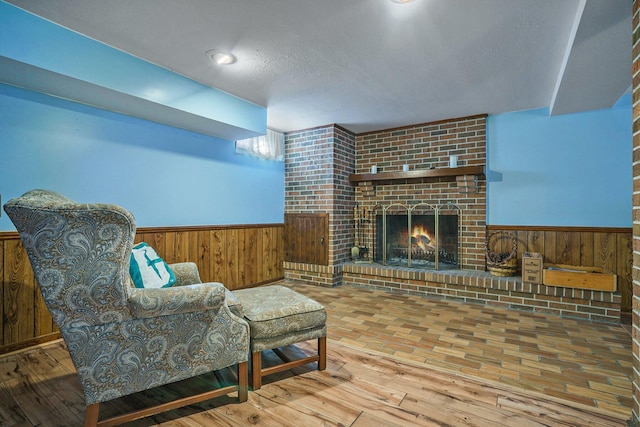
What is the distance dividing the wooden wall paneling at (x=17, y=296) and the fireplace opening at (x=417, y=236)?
349 cm

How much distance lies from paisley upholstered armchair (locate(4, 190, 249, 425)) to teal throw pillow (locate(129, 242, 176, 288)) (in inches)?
18.7

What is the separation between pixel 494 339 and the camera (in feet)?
7.73

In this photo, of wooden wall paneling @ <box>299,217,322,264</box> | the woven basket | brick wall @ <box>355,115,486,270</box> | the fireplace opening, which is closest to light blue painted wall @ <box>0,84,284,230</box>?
wooden wall paneling @ <box>299,217,322,264</box>

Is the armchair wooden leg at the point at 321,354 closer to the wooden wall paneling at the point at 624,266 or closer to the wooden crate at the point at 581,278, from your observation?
the wooden crate at the point at 581,278

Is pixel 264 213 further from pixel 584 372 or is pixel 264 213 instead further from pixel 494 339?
pixel 584 372

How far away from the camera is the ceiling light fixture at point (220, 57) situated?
2240 mm

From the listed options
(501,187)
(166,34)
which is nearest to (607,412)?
(501,187)

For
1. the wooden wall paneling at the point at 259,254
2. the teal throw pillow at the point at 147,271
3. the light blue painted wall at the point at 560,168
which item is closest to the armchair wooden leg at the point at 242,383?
the teal throw pillow at the point at 147,271

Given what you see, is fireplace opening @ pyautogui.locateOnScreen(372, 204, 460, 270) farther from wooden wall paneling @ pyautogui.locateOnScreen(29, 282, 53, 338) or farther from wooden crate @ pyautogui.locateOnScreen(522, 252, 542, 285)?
wooden wall paneling @ pyautogui.locateOnScreen(29, 282, 53, 338)

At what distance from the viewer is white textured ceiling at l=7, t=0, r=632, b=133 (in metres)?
1.76

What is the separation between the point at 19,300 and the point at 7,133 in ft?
3.83

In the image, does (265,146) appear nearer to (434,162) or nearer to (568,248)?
(434,162)

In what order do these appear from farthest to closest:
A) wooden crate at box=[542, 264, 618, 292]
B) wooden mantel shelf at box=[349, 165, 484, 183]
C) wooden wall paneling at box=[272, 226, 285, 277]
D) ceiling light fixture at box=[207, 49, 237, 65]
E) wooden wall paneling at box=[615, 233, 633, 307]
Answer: wooden wall paneling at box=[272, 226, 285, 277] → wooden mantel shelf at box=[349, 165, 484, 183] → wooden wall paneling at box=[615, 233, 633, 307] → wooden crate at box=[542, 264, 618, 292] → ceiling light fixture at box=[207, 49, 237, 65]

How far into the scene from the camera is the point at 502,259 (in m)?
3.43
